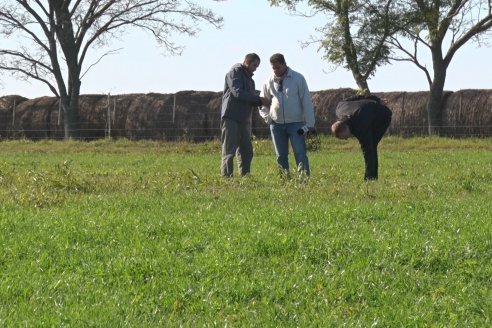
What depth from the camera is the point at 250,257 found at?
6922 mm

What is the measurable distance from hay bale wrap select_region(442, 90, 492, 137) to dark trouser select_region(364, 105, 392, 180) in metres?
21.1

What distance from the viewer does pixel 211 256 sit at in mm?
6895

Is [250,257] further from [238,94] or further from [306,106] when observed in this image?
[238,94]

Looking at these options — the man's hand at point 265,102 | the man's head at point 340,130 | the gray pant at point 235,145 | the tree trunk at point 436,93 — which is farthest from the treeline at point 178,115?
the man's head at point 340,130

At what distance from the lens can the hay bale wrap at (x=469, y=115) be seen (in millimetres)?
33719

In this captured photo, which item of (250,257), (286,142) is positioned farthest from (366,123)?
(250,257)

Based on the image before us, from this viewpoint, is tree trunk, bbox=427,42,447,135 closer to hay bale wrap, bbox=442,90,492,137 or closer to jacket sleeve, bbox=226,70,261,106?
hay bale wrap, bbox=442,90,492,137

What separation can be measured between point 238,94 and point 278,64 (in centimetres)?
74

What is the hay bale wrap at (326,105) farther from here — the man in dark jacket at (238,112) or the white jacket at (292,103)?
the white jacket at (292,103)

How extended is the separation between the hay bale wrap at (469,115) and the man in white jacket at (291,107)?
21.0 m

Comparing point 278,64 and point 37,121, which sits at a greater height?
point 278,64

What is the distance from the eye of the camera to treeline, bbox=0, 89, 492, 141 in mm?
34156

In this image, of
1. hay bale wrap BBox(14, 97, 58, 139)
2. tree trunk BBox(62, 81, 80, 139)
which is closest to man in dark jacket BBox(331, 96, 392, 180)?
tree trunk BBox(62, 81, 80, 139)

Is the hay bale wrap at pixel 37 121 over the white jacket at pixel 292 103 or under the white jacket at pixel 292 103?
under
